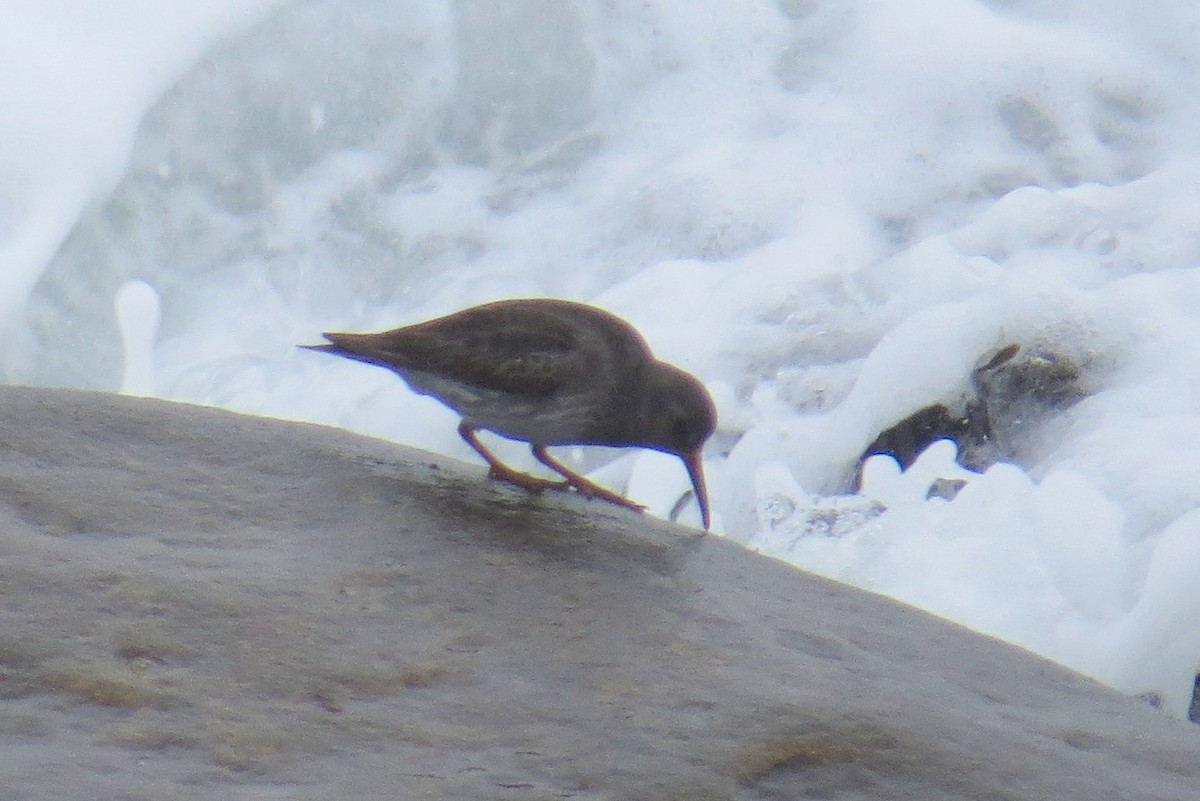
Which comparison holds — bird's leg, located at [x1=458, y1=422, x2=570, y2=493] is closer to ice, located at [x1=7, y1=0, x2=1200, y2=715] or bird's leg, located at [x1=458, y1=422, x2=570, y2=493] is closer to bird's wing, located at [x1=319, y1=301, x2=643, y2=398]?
bird's wing, located at [x1=319, y1=301, x2=643, y2=398]

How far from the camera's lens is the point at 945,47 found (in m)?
9.98

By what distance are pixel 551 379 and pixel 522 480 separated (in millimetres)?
308

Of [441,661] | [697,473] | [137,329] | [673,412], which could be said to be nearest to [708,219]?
[137,329]

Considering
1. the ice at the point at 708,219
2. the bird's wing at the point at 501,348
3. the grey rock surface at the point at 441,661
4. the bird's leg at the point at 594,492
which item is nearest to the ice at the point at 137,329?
the ice at the point at 708,219

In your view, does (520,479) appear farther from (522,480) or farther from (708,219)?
(708,219)

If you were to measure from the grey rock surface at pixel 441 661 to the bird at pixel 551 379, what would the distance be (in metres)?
0.43

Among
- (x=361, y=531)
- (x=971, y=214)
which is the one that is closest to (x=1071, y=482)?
(x=971, y=214)

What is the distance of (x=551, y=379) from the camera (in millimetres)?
4465

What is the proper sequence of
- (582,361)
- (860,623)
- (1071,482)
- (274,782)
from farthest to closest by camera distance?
(1071,482) < (582,361) < (860,623) < (274,782)

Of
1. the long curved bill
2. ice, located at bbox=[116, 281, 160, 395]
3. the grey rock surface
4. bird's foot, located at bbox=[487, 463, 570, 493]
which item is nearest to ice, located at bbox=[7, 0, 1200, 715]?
ice, located at bbox=[116, 281, 160, 395]

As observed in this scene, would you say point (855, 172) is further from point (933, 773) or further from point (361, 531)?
point (933, 773)

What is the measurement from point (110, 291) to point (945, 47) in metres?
5.55

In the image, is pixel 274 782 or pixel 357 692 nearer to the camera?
pixel 274 782

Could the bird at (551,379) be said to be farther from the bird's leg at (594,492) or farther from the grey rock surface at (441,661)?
the grey rock surface at (441,661)
